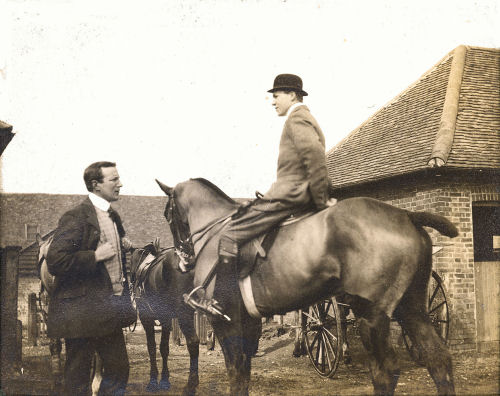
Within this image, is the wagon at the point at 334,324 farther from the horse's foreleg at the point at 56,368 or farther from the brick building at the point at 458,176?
the horse's foreleg at the point at 56,368

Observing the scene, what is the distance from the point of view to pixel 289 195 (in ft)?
15.6

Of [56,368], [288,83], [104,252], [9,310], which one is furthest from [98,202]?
[9,310]

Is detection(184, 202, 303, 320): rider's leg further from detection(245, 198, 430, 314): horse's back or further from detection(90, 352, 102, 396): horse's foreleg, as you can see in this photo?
detection(90, 352, 102, 396): horse's foreleg

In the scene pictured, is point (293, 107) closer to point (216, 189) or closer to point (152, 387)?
point (216, 189)

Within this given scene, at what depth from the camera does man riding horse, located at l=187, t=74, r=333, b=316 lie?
15.6 feet

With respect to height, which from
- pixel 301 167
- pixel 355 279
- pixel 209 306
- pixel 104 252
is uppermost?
pixel 301 167

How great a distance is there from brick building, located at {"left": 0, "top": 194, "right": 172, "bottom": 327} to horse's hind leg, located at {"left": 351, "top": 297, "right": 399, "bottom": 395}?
880 inches

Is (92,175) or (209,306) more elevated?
(92,175)

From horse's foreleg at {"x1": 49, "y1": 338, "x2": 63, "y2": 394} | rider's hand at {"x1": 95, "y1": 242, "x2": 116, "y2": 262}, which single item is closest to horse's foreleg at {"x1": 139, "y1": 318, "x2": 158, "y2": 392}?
horse's foreleg at {"x1": 49, "y1": 338, "x2": 63, "y2": 394}

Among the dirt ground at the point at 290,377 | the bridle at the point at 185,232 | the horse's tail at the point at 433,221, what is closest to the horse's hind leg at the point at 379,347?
the horse's tail at the point at 433,221

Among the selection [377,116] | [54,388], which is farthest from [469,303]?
[54,388]

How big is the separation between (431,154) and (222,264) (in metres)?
5.72

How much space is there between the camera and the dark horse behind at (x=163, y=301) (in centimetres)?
687

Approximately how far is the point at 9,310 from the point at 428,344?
644 centimetres
